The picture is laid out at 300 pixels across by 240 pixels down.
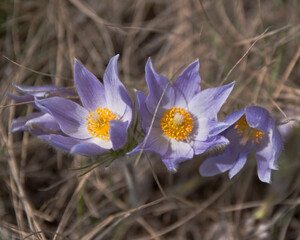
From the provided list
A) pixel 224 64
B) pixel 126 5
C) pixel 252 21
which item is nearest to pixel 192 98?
pixel 224 64

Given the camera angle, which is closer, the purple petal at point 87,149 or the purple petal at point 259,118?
the purple petal at point 87,149

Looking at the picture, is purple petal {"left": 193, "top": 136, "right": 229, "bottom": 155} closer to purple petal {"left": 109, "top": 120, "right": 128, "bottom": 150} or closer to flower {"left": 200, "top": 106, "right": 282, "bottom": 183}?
flower {"left": 200, "top": 106, "right": 282, "bottom": 183}

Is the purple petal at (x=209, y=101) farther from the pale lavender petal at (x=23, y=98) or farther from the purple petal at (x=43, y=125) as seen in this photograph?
the pale lavender petal at (x=23, y=98)

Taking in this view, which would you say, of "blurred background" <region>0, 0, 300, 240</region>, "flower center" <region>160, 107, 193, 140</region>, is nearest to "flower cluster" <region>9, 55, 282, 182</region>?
"flower center" <region>160, 107, 193, 140</region>

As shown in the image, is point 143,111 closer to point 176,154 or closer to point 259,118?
point 176,154

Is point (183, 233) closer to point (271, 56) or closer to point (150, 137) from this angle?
point (150, 137)

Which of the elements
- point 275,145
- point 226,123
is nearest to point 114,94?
point 226,123

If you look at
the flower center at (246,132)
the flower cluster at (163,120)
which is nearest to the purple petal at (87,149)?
the flower cluster at (163,120)
